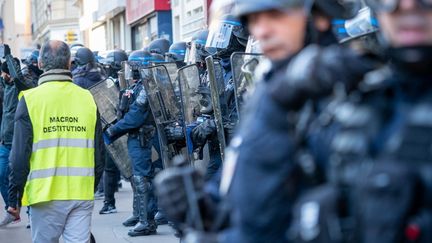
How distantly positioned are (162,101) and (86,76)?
303 centimetres

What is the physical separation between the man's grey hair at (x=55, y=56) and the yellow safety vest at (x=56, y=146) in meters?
0.12

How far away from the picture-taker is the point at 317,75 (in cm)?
266

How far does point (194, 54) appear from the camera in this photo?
11117 millimetres

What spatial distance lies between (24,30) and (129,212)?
2959 inches

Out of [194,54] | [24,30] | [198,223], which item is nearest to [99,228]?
[194,54]

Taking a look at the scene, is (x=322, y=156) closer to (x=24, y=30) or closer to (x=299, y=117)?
(x=299, y=117)

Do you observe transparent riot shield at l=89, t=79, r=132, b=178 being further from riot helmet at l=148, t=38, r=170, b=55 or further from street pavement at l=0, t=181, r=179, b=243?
riot helmet at l=148, t=38, r=170, b=55

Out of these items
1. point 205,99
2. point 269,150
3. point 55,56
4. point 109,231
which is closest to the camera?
point 269,150

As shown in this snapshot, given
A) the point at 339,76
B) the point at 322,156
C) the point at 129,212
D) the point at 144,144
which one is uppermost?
the point at 339,76

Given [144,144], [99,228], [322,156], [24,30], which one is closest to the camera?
[322,156]

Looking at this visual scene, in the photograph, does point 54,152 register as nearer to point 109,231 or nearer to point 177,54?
point 109,231

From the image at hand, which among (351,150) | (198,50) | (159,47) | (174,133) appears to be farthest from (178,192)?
(159,47)

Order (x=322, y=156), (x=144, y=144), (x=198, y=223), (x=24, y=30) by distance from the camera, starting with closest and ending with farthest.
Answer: (x=322, y=156) → (x=198, y=223) → (x=144, y=144) → (x=24, y=30)

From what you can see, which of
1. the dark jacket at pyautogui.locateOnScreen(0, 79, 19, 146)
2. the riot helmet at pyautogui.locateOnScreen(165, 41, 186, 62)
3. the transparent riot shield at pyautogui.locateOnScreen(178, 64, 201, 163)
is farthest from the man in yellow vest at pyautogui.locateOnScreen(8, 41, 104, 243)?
the riot helmet at pyautogui.locateOnScreen(165, 41, 186, 62)
